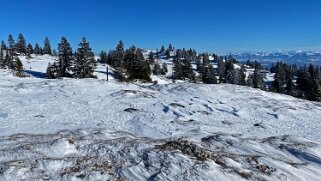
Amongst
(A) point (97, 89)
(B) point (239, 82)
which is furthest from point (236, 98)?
(B) point (239, 82)

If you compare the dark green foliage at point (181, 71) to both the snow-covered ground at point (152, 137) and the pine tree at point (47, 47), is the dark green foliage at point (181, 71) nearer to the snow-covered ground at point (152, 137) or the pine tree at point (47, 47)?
the snow-covered ground at point (152, 137)

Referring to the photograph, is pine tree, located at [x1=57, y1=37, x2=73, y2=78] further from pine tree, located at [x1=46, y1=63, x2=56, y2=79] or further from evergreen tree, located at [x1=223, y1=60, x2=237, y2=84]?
evergreen tree, located at [x1=223, y1=60, x2=237, y2=84]

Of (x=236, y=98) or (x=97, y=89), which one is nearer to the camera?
(x=236, y=98)

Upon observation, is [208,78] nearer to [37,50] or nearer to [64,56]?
[64,56]

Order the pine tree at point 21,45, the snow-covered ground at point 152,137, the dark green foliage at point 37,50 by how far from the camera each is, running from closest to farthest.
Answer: the snow-covered ground at point 152,137 < the pine tree at point 21,45 < the dark green foliage at point 37,50

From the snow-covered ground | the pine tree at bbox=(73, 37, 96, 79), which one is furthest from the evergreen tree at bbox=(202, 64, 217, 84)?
the snow-covered ground

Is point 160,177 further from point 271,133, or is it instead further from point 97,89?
point 97,89

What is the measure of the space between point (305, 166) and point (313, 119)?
40.7 feet

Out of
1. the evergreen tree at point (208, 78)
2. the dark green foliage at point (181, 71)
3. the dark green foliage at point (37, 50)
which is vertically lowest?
the evergreen tree at point (208, 78)

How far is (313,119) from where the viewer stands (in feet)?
76.0

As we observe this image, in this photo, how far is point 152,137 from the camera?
16.3 meters

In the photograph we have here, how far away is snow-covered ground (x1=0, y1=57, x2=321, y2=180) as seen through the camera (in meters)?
11.0

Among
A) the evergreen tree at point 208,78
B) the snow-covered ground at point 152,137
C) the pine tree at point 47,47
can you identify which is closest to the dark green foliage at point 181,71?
the evergreen tree at point 208,78

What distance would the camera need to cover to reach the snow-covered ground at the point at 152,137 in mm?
11023
